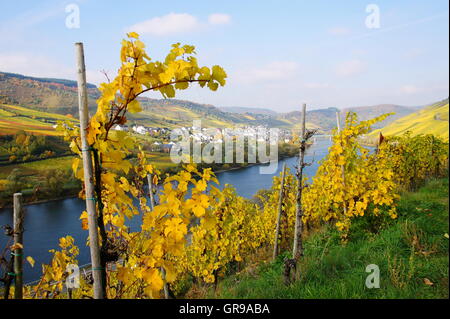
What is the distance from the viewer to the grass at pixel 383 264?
296 cm

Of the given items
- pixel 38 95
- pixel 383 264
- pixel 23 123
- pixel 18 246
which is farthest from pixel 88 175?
pixel 38 95

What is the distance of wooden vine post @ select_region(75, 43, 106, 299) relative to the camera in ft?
5.24

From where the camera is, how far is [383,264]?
372 centimetres

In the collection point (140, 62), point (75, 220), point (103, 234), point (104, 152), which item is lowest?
point (75, 220)

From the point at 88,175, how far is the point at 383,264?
3884 millimetres

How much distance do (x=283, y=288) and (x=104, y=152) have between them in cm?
294

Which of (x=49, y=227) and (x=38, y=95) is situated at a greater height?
(x=38, y=95)

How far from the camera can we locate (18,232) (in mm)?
2600

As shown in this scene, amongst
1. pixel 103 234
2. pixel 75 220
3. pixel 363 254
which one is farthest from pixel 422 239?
pixel 75 220

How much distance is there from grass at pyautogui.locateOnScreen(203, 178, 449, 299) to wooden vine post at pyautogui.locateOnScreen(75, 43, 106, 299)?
7.69 ft

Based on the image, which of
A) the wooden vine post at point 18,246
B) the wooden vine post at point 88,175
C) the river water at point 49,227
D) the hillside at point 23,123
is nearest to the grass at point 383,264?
the wooden vine post at point 88,175

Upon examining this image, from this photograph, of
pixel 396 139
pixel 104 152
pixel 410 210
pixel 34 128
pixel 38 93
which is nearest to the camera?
pixel 104 152

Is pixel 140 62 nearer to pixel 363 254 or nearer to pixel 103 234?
pixel 103 234

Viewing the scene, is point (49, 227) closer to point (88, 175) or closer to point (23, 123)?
point (23, 123)
